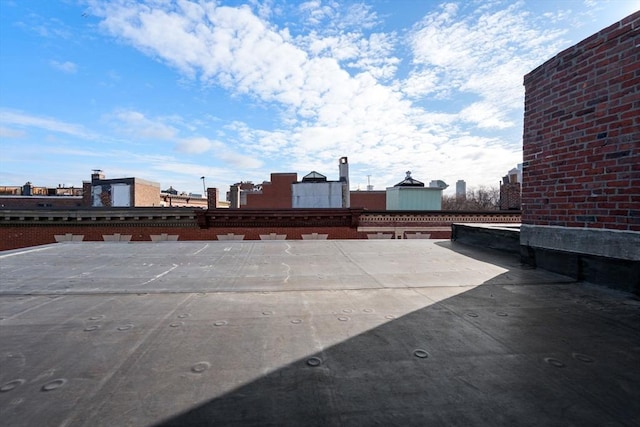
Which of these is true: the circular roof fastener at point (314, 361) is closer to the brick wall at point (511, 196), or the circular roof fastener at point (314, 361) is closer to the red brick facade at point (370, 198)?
the brick wall at point (511, 196)

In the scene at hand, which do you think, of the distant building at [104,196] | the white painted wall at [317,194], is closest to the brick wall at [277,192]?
the white painted wall at [317,194]

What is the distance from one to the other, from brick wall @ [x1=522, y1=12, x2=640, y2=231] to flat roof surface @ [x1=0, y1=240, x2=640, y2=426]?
1.11 metres

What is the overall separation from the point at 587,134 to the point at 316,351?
456 cm

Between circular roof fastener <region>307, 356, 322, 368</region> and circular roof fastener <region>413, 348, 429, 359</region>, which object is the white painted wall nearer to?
circular roof fastener <region>413, 348, 429, 359</region>


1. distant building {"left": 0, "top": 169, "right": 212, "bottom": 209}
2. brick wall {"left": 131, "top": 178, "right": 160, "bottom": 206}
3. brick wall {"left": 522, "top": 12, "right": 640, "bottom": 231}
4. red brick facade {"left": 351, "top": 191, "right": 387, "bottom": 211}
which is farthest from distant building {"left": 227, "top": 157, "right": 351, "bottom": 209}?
brick wall {"left": 522, "top": 12, "right": 640, "bottom": 231}

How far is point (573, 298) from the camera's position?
3299 millimetres

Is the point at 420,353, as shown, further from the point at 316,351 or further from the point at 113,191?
the point at 113,191

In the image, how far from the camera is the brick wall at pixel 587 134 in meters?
3.44

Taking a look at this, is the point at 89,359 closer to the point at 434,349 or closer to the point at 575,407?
the point at 434,349

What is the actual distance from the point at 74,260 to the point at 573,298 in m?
7.82

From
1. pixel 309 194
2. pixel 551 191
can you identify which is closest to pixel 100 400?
pixel 551 191

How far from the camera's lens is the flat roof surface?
1.53m

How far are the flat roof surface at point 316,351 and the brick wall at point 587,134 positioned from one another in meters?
1.11


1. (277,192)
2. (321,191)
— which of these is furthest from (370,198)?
(277,192)
